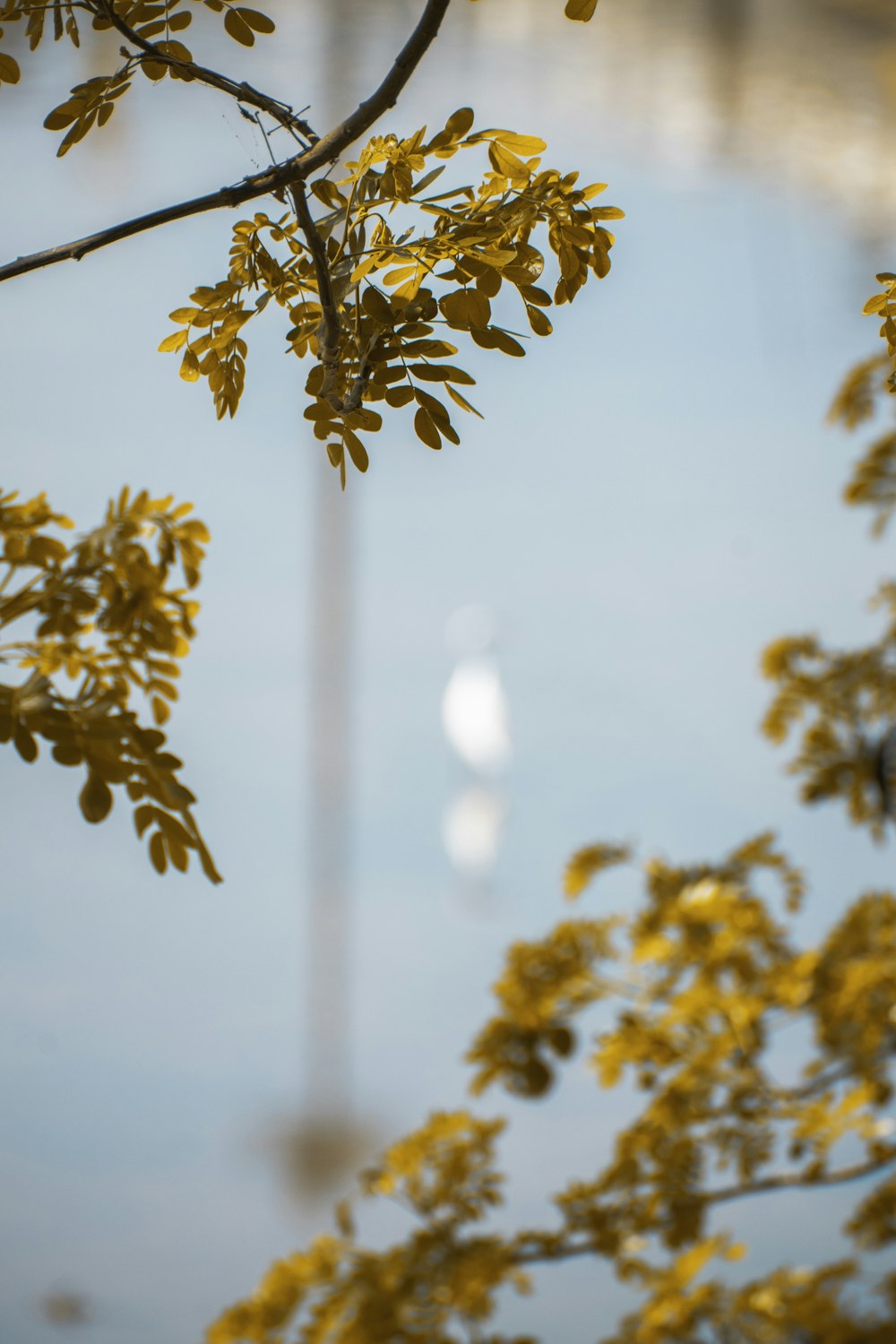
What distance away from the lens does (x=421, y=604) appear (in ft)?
9.57

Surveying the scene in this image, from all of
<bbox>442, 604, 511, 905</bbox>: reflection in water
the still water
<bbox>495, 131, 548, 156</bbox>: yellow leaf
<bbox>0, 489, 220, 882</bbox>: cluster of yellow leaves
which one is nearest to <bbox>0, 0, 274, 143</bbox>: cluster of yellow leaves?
<bbox>495, 131, 548, 156</bbox>: yellow leaf

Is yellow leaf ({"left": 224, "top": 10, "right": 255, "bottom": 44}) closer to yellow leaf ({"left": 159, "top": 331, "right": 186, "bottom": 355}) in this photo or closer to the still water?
yellow leaf ({"left": 159, "top": 331, "right": 186, "bottom": 355})

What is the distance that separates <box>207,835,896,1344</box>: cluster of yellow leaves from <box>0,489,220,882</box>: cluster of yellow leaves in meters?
0.66

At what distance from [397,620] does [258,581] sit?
371mm

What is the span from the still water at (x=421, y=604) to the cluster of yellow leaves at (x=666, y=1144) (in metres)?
1.36

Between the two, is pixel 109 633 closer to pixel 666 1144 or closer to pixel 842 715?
pixel 666 1144

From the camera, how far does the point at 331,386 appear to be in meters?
0.45

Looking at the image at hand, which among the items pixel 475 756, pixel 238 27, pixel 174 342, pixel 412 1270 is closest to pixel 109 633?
pixel 174 342

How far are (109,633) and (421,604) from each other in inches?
89.2

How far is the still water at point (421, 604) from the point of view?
2410mm

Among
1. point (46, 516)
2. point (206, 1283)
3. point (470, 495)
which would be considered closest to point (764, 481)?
point (470, 495)

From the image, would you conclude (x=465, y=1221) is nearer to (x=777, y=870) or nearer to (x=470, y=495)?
(x=777, y=870)

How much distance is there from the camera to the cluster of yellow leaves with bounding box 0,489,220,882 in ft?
1.82

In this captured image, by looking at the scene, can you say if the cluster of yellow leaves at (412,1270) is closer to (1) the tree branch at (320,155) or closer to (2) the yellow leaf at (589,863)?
(2) the yellow leaf at (589,863)
